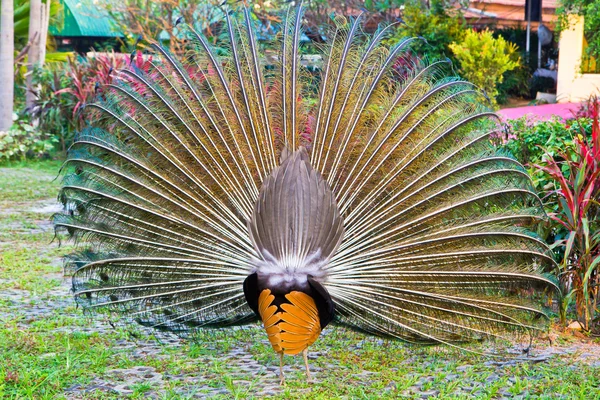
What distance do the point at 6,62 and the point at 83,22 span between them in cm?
758

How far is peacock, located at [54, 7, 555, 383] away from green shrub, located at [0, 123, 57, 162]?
457 inches

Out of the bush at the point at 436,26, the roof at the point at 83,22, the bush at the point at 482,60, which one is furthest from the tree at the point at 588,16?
the roof at the point at 83,22

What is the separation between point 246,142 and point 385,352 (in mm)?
1529

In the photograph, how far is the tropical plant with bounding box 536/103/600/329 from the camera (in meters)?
5.16

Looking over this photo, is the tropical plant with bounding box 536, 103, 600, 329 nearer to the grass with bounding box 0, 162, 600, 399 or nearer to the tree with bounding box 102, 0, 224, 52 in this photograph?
the grass with bounding box 0, 162, 600, 399

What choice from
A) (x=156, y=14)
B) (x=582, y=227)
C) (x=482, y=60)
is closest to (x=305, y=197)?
(x=582, y=227)

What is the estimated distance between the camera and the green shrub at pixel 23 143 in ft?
52.4

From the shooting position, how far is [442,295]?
174 inches

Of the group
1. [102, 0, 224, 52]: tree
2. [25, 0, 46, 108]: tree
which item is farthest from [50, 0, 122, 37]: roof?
[25, 0, 46, 108]: tree

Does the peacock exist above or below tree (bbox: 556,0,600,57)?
below

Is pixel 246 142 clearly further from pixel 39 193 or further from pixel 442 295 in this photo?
pixel 39 193

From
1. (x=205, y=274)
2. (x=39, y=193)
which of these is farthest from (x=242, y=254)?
(x=39, y=193)

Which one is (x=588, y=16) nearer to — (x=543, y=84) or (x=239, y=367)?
(x=543, y=84)

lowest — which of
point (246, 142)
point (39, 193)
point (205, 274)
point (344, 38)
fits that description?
point (39, 193)
